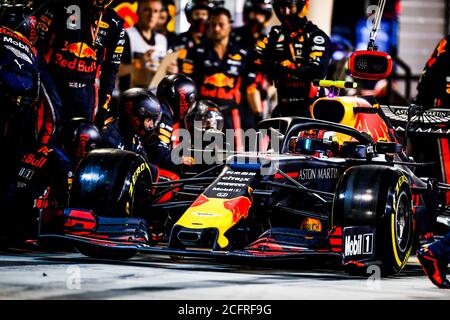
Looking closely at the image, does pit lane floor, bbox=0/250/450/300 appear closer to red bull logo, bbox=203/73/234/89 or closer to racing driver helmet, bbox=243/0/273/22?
red bull logo, bbox=203/73/234/89

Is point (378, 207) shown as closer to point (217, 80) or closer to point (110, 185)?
point (110, 185)

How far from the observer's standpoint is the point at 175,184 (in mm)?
9445

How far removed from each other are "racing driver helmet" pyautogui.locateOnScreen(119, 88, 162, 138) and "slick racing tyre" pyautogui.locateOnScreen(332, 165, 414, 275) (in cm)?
311

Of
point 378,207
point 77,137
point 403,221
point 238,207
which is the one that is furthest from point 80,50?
point 378,207

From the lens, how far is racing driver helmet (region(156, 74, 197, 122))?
41.2ft

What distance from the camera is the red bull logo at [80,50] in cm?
1130

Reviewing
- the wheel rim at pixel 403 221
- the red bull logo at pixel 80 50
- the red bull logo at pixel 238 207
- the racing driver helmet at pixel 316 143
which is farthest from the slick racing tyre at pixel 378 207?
the red bull logo at pixel 80 50

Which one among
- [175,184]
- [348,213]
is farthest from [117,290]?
[175,184]

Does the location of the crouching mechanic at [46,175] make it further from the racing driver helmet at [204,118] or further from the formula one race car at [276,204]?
the racing driver helmet at [204,118]

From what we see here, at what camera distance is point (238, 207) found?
838 cm

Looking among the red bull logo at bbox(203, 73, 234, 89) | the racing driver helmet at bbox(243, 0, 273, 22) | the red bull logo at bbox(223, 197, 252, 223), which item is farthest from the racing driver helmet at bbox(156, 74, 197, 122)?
the racing driver helmet at bbox(243, 0, 273, 22)

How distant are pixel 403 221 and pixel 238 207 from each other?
129 centimetres
